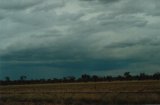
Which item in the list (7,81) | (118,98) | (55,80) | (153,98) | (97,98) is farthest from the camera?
(55,80)

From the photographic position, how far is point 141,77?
16625 centimetres

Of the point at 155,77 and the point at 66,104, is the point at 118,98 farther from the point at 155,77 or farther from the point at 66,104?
the point at 155,77

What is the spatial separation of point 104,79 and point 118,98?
144770 mm

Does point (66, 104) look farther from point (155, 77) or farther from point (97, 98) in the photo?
point (155, 77)

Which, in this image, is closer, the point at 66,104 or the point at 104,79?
the point at 66,104

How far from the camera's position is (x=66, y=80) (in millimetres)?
181875

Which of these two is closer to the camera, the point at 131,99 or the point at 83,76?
the point at 131,99

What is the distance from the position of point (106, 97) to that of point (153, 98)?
19.8ft

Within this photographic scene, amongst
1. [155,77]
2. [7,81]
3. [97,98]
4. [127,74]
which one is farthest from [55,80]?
[97,98]

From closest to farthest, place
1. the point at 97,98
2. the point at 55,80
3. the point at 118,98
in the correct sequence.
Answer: the point at 118,98 → the point at 97,98 → the point at 55,80

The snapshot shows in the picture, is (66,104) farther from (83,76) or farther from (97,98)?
(83,76)

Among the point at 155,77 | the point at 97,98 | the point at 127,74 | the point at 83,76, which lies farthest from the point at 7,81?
the point at 97,98

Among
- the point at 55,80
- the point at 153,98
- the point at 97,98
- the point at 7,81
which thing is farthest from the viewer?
the point at 55,80

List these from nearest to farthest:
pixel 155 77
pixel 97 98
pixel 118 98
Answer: pixel 118 98 < pixel 97 98 < pixel 155 77
